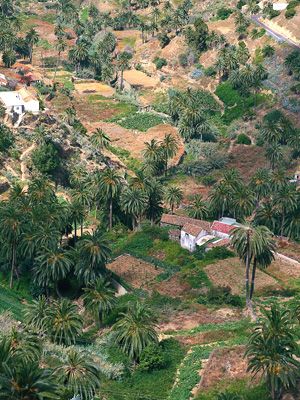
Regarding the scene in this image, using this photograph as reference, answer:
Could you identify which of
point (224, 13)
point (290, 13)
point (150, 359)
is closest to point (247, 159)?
point (290, 13)

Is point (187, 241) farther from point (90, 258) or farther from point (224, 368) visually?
point (224, 368)

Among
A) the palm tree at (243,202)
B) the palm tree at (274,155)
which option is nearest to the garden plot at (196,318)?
the palm tree at (243,202)

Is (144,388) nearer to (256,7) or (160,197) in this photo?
(160,197)

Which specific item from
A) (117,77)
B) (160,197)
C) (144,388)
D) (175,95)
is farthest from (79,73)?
(144,388)

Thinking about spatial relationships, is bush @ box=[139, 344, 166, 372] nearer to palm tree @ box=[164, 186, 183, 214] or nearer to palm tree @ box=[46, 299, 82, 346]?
palm tree @ box=[46, 299, 82, 346]

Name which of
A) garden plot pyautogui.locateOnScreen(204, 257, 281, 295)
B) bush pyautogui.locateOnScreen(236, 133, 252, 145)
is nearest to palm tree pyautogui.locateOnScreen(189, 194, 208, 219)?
garden plot pyautogui.locateOnScreen(204, 257, 281, 295)

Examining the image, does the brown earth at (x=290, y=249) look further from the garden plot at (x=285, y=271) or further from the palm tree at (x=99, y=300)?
the palm tree at (x=99, y=300)
